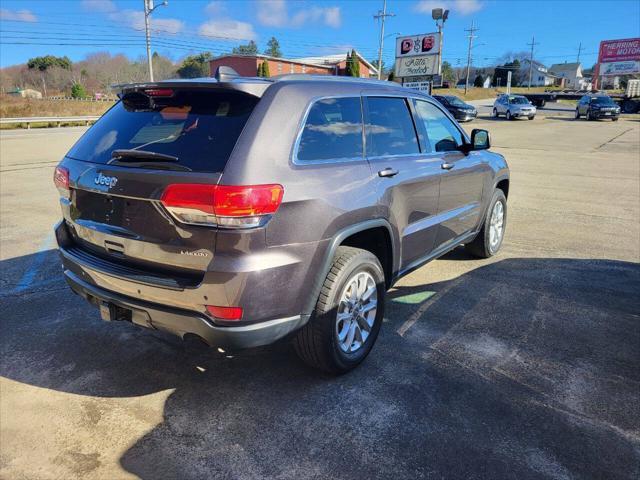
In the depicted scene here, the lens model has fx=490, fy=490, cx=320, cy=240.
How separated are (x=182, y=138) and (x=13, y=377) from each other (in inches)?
78.3

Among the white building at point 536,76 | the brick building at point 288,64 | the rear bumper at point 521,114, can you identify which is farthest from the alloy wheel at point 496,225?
the white building at point 536,76

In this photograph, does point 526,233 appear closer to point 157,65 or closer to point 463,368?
point 463,368

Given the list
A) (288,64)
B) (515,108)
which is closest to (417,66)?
(515,108)

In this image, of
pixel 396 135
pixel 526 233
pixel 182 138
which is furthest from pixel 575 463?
pixel 526 233

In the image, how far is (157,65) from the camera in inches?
3329

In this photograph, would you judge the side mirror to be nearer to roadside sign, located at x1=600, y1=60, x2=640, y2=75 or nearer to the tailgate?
the tailgate

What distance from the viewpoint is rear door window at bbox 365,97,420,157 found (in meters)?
3.45

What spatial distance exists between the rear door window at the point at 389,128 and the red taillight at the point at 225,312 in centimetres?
145

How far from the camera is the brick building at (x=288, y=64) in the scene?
208 feet

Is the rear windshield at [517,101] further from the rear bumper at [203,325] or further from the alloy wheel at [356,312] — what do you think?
the rear bumper at [203,325]

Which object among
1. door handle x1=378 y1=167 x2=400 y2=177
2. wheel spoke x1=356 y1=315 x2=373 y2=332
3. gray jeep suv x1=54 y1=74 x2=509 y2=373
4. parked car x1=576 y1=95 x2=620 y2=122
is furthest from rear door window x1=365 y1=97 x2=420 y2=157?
parked car x1=576 y1=95 x2=620 y2=122

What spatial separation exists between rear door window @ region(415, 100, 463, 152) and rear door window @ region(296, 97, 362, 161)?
3.22ft

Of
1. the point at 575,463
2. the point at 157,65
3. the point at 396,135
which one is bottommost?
the point at 575,463

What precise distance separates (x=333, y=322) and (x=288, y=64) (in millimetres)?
72478
